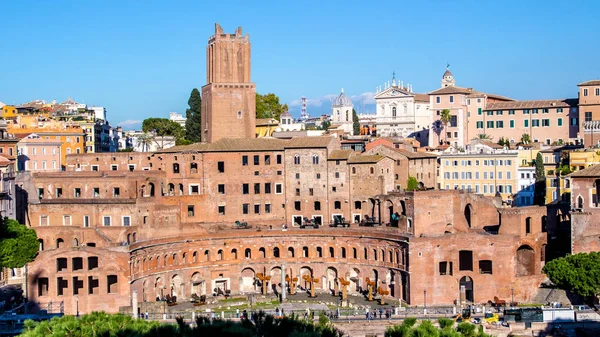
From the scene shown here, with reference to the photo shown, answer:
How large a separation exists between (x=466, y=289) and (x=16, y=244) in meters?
33.9

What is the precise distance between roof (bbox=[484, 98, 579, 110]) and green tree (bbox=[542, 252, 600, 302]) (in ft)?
135

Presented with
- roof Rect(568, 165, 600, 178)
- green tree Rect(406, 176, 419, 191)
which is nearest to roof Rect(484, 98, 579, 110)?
green tree Rect(406, 176, 419, 191)

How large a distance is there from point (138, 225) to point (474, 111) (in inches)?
1980

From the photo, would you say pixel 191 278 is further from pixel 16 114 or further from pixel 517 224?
pixel 16 114

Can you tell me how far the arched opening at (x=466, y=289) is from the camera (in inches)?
2867

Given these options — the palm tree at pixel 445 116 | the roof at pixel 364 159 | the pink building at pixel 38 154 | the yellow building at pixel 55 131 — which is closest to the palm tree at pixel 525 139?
the palm tree at pixel 445 116

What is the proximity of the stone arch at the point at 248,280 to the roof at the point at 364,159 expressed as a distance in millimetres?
13124

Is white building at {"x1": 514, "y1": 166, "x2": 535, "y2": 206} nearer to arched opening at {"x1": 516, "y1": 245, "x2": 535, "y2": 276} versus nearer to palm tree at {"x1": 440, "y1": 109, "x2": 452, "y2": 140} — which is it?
palm tree at {"x1": 440, "y1": 109, "x2": 452, "y2": 140}

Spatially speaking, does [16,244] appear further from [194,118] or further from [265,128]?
[194,118]

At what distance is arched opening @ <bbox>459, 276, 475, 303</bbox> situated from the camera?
72.8 m

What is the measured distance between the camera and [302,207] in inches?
3366

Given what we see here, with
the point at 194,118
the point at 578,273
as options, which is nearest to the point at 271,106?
the point at 194,118

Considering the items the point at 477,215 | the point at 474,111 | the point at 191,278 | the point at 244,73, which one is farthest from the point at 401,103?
the point at 191,278

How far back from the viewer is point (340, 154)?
85.4 metres
